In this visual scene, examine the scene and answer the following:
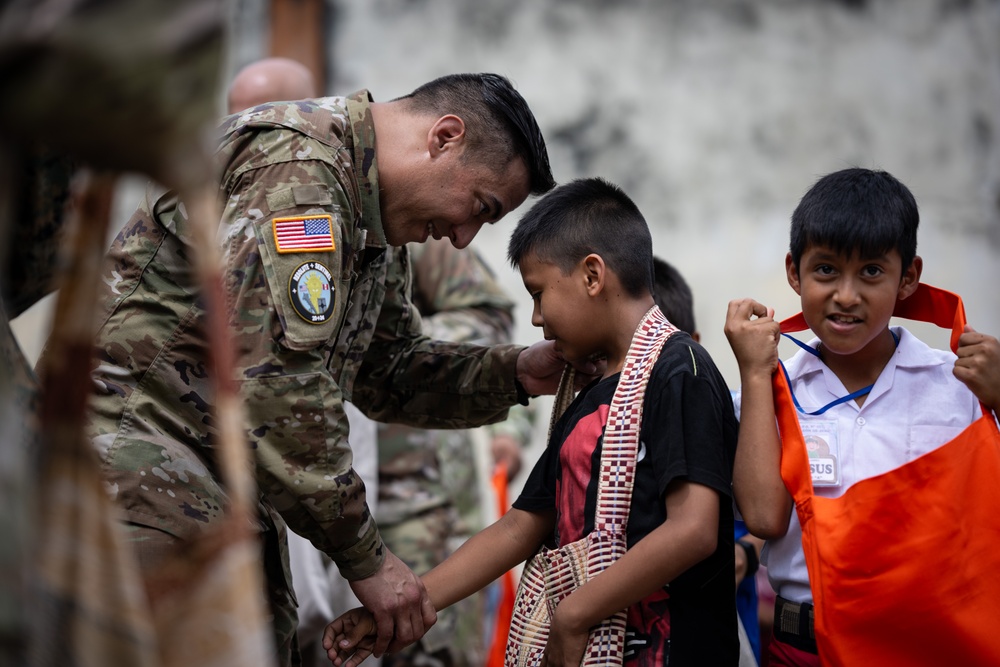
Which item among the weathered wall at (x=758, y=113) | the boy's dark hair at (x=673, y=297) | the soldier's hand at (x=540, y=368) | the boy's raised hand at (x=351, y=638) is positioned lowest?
the boy's raised hand at (x=351, y=638)

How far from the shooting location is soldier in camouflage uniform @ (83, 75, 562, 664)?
2.20m

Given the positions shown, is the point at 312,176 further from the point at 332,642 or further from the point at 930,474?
the point at 930,474

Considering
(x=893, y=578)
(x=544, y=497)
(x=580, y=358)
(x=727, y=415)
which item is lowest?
(x=893, y=578)

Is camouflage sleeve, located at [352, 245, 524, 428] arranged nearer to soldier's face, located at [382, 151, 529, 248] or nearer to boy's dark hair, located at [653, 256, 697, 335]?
soldier's face, located at [382, 151, 529, 248]

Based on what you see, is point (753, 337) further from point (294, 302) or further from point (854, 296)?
point (294, 302)

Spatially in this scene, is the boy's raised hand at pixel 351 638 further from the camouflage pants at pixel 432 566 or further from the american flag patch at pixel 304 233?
the camouflage pants at pixel 432 566

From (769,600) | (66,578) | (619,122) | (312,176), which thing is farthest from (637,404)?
(619,122)

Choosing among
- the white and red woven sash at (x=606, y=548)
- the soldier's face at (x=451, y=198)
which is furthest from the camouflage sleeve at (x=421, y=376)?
the white and red woven sash at (x=606, y=548)

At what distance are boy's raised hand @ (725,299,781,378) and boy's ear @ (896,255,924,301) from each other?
0.29m

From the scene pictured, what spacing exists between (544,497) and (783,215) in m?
3.76

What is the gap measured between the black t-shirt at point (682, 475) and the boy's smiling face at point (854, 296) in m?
0.27

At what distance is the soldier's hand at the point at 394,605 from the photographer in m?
2.34

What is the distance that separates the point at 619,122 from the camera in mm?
5785

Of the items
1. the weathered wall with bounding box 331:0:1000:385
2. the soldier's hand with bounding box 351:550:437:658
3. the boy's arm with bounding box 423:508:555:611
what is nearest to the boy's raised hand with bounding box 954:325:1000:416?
the boy's arm with bounding box 423:508:555:611
